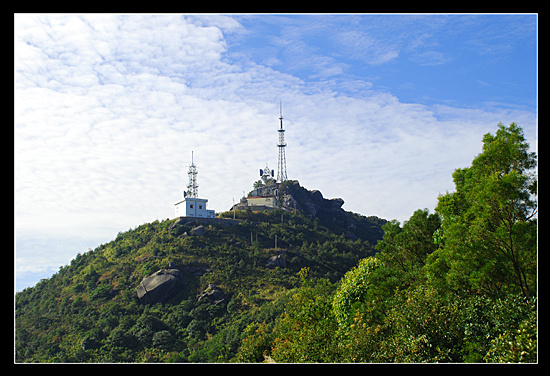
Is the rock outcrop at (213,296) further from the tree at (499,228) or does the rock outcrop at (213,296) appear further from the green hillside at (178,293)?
the tree at (499,228)

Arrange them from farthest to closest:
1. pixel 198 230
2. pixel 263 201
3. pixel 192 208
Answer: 1. pixel 263 201
2. pixel 192 208
3. pixel 198 230

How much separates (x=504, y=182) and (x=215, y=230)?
129 feet

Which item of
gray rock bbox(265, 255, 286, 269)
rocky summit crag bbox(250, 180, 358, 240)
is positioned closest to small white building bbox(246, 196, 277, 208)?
rocky summit crag bbox(250, 180, 358, 240)

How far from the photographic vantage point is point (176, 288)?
122 ft

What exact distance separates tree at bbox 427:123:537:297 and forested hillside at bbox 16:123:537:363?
3 cm

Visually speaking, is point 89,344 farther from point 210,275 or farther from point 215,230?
point 215,230

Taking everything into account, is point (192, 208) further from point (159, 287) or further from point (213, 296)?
point (213, 296)

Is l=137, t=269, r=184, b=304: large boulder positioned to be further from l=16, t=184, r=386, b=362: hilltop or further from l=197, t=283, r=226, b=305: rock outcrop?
l=197, t=283, r=226, b=305: rock outcrop

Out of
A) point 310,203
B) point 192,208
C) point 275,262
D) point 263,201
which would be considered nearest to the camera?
point 275,262

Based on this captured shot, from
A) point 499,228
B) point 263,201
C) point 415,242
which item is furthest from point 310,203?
point 499,228

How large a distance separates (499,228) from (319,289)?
12.6 meters

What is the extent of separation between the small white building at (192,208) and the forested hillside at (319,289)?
6.41 ft

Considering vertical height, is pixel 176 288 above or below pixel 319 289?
below

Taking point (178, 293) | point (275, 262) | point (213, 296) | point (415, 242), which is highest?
point (415, 242)
